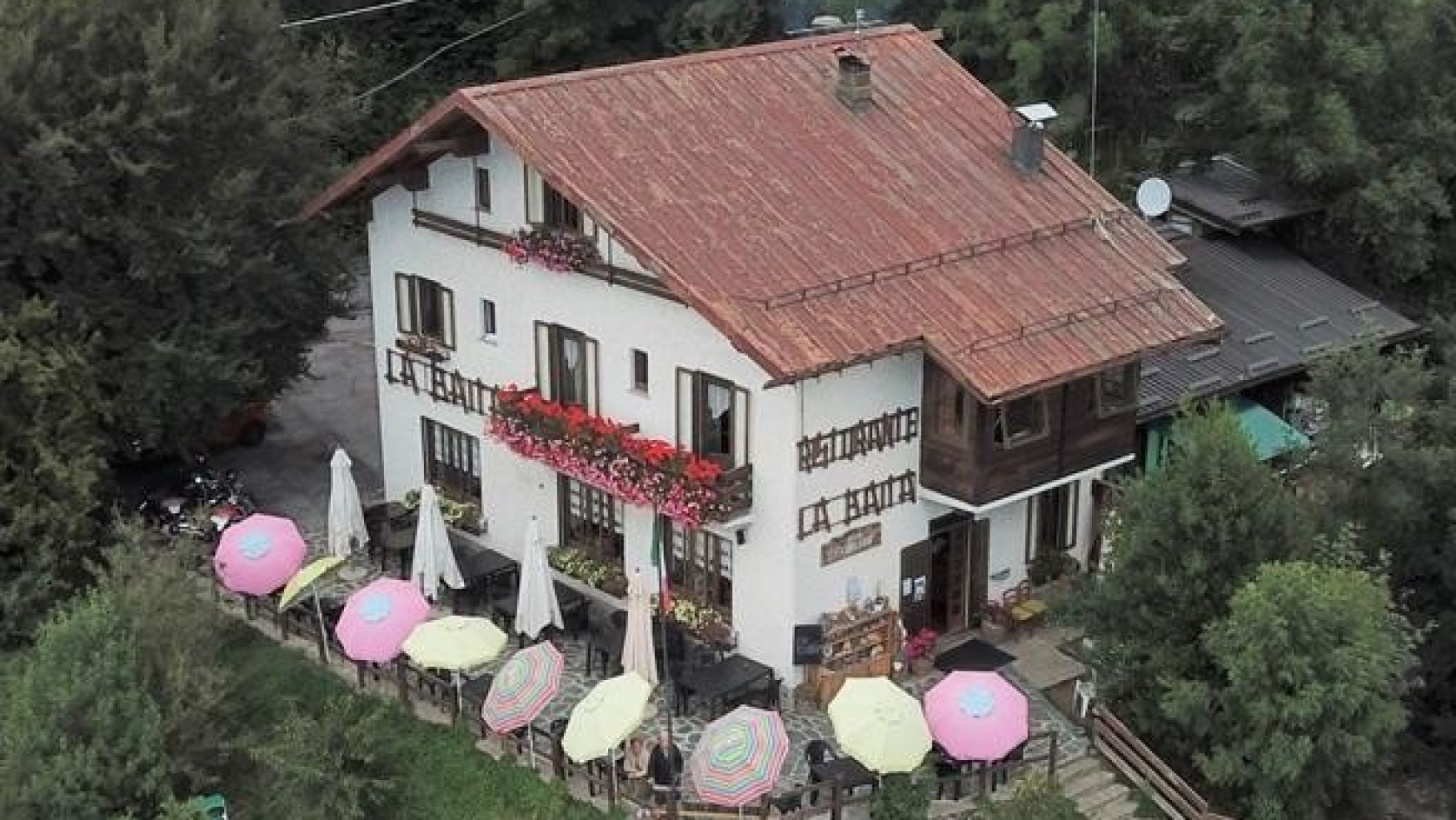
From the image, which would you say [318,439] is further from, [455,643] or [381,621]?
A: [455,643]

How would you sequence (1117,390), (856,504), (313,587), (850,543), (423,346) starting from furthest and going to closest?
(423,346) → (1117,390) → (313,587) → (850,543) → (856,504)

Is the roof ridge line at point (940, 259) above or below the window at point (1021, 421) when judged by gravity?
above

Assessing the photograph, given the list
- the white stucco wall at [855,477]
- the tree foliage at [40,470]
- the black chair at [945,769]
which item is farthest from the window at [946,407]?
the tree foliage at [40,470]

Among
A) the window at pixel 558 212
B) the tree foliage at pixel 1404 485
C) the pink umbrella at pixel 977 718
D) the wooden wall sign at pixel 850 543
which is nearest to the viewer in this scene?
the pink umbrella at pixel 977 718

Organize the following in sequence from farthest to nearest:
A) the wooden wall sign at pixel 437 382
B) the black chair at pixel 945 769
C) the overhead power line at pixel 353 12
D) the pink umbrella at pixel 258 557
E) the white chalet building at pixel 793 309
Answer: the overhead power line at pixel 353 12, the wooden wall sign at pixel 437 382, the pink umbrella at pixel 258 557, the white chalet building at pixel 793 309, the black chair at pixel 945 769

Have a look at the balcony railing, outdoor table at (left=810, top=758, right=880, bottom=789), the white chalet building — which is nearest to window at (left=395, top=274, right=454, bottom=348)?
the white chalet building

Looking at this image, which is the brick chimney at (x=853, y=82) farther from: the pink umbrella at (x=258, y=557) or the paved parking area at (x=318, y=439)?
the paved parking area at (x=318, y=439)

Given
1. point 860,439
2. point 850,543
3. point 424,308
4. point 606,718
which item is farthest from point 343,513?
point 860,439
